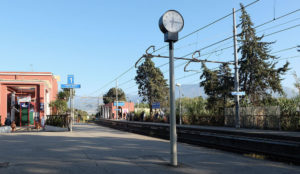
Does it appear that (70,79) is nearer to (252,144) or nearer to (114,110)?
(252,144)

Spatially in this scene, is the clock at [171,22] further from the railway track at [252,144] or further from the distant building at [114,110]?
the distant building at [114,110]

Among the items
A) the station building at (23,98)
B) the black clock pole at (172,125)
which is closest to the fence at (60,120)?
the station building at (23,98)

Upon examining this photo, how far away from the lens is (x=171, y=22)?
23.1 feet

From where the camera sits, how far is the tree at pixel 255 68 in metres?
27.8

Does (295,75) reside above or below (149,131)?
above

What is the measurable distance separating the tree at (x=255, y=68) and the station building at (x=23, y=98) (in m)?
20.7

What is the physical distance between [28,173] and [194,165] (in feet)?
12.0

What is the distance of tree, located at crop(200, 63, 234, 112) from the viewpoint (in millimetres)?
30766

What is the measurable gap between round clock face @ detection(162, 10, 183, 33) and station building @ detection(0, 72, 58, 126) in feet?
74.9

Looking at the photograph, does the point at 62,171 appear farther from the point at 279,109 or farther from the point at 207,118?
the point at 207,118

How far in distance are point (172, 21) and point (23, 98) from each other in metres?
24.3

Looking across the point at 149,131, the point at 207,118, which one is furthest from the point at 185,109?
the point at 149,131

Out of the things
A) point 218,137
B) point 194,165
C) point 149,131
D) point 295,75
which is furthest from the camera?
point 295,75

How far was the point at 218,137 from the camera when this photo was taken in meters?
11.2
